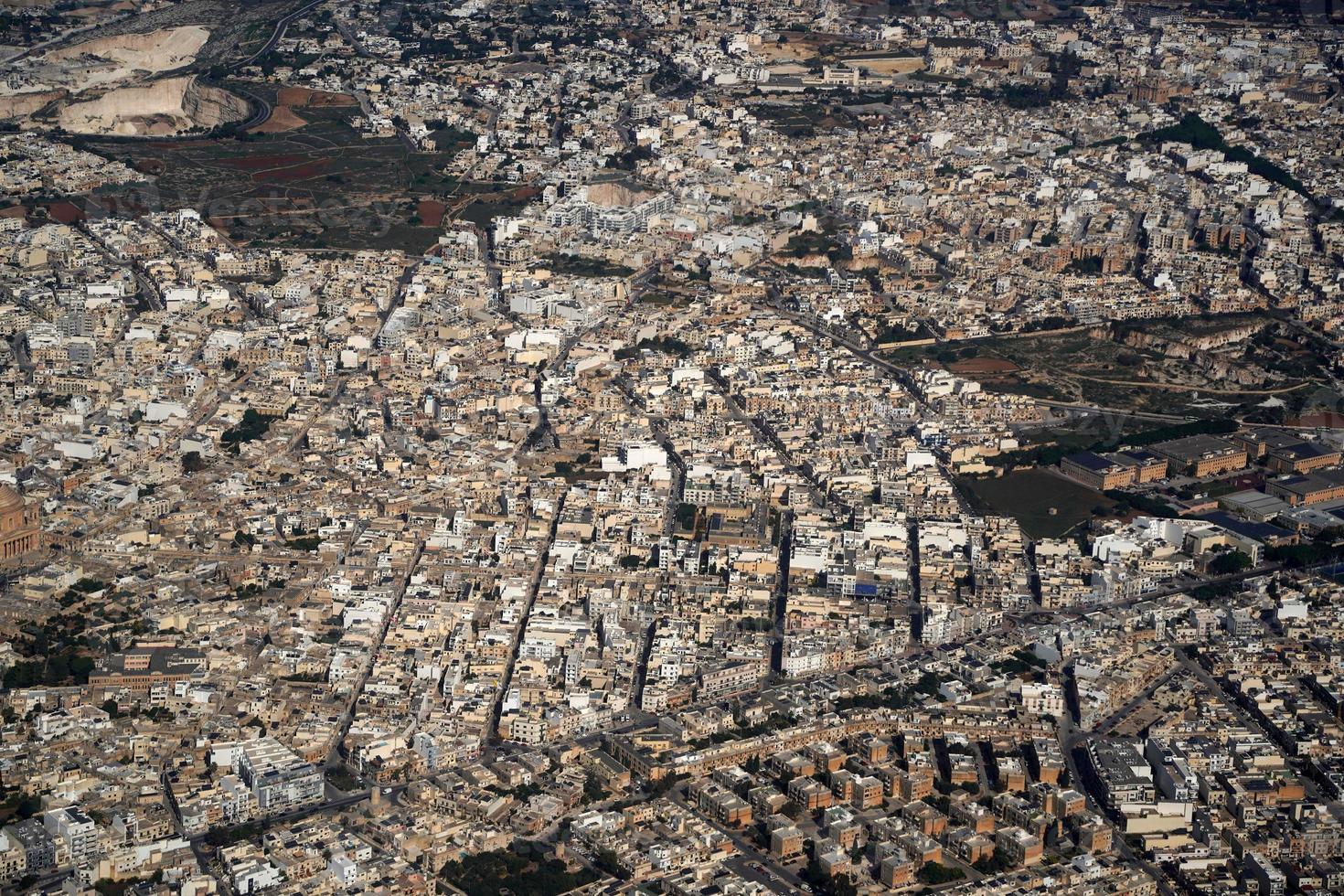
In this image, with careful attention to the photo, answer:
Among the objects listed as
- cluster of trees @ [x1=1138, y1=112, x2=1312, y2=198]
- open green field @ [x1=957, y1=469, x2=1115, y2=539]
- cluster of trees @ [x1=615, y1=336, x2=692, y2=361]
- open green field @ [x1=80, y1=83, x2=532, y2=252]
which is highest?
open green field @ [x1=80, y1=83, x2=532, y2=252]

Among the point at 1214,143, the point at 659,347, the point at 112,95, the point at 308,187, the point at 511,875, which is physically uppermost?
the point at 112,95

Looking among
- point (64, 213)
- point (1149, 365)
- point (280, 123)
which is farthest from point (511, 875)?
point (280, 123)

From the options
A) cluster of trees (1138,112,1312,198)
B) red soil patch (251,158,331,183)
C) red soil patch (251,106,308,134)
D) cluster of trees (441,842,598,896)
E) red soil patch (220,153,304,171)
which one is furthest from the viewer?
red soil patch (251,106,308,134)

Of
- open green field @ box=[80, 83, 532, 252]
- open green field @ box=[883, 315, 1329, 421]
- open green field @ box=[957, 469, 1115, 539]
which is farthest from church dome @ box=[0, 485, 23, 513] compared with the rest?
open green field @ box=[883, 315, 1329, 421]

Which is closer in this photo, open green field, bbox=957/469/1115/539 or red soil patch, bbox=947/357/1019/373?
open green field, bbox=957/469/1115/539

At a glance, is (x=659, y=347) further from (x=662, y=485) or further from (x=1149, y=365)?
(x=1149, y=365)

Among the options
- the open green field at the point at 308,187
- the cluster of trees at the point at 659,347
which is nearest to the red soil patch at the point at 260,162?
the open green field at the point at 308,187

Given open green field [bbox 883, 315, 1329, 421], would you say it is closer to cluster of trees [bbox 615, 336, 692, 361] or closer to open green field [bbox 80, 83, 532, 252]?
cluster of trees [bbox 615, 336, 692, 361]
